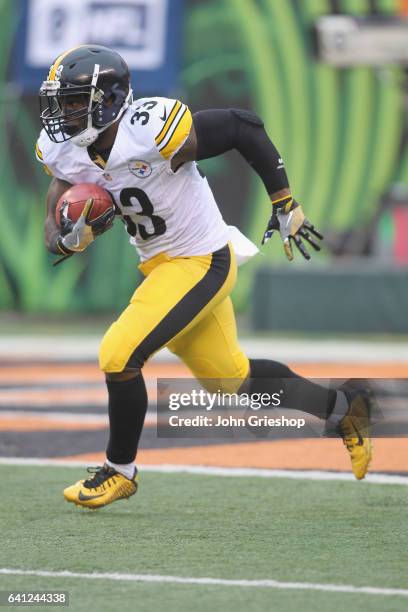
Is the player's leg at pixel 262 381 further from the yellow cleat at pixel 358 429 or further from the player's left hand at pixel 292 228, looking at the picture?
the player's left hand at pixel 292 228

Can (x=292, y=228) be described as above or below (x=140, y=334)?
above

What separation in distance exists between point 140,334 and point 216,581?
116 centimetres

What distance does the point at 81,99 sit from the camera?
4.85 meters

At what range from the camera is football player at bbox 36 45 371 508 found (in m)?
4.80

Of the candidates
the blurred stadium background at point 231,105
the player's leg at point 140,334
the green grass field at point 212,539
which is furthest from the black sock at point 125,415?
the blurred stadium background at point 231,105

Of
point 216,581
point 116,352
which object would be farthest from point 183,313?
point 216,581

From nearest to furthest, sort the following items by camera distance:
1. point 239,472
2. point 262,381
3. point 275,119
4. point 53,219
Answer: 1. point 53,219
2. point 262,381
3. point 239,472
4. point 275,119

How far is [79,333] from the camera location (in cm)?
1344

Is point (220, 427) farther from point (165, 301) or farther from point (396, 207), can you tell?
point (396, 207)

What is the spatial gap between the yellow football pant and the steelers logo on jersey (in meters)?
0.38

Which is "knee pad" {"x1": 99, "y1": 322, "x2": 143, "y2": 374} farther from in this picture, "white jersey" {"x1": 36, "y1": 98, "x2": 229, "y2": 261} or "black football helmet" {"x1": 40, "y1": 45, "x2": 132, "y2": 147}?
"black football helmet" {"x1": 40, "y1": 45, "x2": 132, "y2": 147}

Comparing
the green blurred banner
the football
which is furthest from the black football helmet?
the green blurred banner

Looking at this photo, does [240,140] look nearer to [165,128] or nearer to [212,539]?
[165,128]

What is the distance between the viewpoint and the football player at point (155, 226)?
480cm
